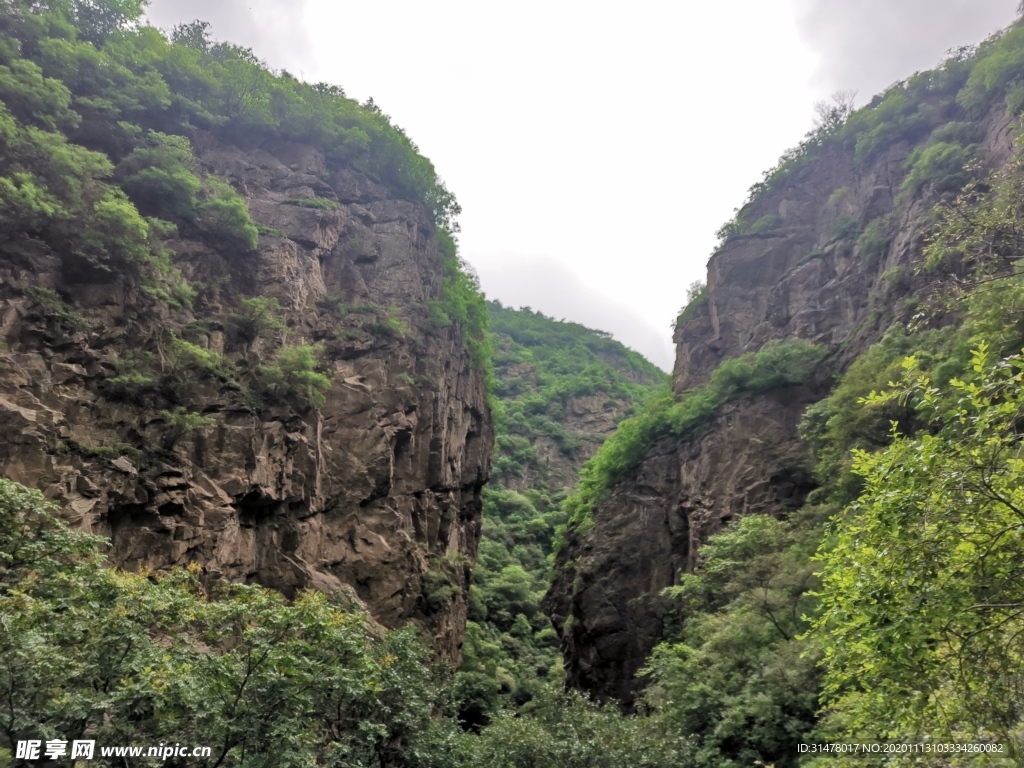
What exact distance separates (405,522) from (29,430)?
14.6 metres

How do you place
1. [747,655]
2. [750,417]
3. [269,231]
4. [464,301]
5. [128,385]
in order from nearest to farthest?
[747,655], [128,385], [269,231], [750,417], [464,301]

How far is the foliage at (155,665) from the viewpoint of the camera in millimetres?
8836

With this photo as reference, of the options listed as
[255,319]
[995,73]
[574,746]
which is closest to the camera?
[574,746]

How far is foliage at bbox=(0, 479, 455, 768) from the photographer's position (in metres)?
8.84

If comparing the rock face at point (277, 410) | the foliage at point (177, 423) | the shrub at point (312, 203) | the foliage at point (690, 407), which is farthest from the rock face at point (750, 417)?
the shrub at point (312, 203)

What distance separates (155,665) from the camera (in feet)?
33.2

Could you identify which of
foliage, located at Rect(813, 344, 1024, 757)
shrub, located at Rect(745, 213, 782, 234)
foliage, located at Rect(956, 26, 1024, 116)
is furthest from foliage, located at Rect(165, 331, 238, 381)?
foliage, located at Rect(956, 26, 1024, 116)

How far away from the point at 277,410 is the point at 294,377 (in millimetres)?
1435

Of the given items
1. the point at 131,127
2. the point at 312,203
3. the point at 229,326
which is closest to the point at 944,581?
the point at 229,326

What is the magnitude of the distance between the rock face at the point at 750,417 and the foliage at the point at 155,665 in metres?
20.6

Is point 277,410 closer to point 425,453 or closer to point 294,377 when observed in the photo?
point 294,377

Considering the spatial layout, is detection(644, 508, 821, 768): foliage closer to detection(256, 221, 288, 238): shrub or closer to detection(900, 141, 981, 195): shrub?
detection(900, 141, 981, 195): shrub

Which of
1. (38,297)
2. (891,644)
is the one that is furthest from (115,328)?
(891,644)

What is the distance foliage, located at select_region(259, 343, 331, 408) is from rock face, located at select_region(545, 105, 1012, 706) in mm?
17308
